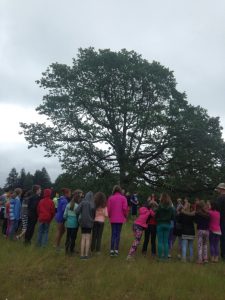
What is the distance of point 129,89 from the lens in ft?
97.3

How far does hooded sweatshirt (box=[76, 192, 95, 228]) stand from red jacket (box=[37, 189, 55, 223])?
4.80 feet

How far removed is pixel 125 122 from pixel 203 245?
18911mm

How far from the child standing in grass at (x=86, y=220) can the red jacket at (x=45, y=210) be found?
1.46 metres

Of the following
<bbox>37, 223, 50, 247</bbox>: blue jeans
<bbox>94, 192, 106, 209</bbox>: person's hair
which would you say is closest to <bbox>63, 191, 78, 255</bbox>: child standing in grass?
<bbox>94, 192, 106, 209</bbox>: person's hair

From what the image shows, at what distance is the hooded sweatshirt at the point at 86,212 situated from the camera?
36.9 ft

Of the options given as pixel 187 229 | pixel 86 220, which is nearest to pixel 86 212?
pixel 86 220

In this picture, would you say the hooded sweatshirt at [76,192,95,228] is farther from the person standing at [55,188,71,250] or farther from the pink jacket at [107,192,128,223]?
the person standing at [55,188,71,250]

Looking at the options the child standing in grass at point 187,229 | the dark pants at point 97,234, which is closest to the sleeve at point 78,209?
the dark pants at point 97,234

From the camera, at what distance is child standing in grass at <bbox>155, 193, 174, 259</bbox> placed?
11336 mm

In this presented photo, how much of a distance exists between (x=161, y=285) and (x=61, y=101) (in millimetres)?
21831

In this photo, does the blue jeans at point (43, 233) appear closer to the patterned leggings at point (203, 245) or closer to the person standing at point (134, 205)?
the patterned leggings at point (203, 245)

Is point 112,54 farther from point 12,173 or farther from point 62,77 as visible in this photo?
point 12,173

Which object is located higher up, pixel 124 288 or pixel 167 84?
pixel 167 84

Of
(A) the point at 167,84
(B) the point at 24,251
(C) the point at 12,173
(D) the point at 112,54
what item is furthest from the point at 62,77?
(C) the point at 12,173
